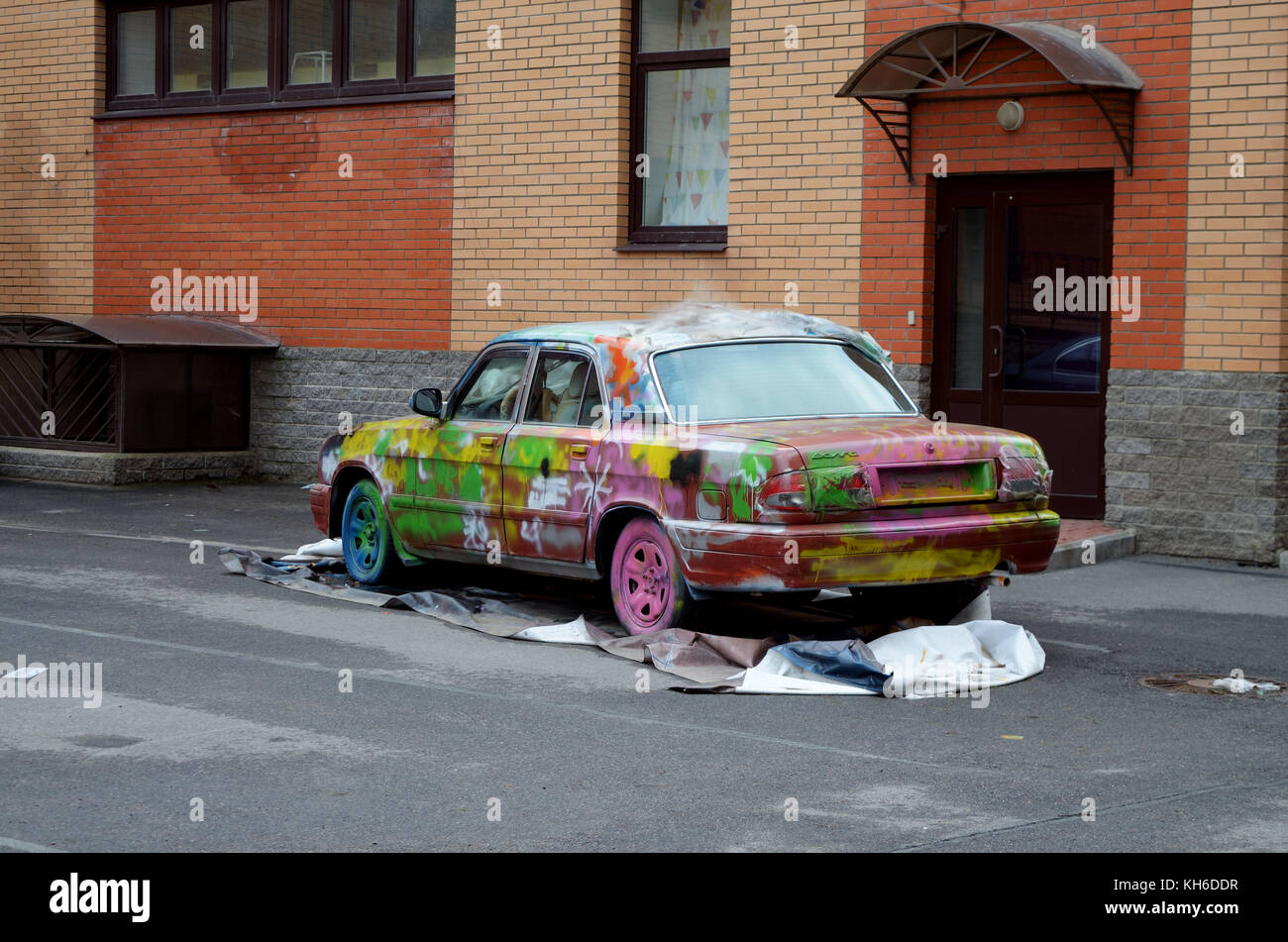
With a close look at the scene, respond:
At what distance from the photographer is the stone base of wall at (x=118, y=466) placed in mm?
17072

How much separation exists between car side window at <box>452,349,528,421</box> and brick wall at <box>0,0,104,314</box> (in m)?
10.8

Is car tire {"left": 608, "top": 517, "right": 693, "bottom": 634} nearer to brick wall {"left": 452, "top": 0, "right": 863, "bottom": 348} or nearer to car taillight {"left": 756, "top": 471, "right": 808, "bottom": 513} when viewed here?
car taillight {"left": 756, "top": 471, "right": 808, "bottom": 513}

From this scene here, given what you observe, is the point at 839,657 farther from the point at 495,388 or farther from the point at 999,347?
the point at 999,347

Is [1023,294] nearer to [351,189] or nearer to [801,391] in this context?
[801,391]

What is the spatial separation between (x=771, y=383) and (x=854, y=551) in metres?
1.40

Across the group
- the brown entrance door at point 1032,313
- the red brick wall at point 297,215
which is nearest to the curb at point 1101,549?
the brown entrance door at point 1032,313

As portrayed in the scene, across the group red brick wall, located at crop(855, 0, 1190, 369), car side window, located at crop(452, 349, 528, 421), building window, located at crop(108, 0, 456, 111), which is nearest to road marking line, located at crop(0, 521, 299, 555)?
car side window, located at crop(452, 349, 528, 421)

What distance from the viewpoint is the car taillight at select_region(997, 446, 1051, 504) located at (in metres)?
8.33

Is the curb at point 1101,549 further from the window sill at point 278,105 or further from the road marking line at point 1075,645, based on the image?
the window sill at point 278,105

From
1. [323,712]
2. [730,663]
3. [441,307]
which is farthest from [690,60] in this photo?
[323,712]

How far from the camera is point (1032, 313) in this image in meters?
13.7

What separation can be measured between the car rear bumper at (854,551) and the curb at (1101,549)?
A: 3.32 meters

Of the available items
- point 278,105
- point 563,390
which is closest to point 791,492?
point 563,390

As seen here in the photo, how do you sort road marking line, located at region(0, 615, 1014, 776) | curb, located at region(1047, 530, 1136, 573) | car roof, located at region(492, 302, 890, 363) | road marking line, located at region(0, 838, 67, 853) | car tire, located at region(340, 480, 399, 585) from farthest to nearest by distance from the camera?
curb, located at region(1047, 530, 1136, 573)
car tire, located at region(340, 480, 399, 585)
car roof, located at region(492, 302, 890, 363)
road marking line, located at region(0, 615, 1014, 776)
road marking line, located at region(0, 838, 67, 853)
